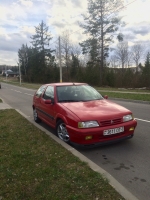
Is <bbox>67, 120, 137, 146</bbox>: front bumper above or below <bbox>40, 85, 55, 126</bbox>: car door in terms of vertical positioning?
below

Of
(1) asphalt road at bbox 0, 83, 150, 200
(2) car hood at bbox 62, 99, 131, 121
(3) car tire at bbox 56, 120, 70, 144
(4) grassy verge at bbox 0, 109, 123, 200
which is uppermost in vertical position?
(2) car hood at bbox 62, 99, 131, 121

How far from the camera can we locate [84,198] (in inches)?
101

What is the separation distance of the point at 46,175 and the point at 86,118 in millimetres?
1509

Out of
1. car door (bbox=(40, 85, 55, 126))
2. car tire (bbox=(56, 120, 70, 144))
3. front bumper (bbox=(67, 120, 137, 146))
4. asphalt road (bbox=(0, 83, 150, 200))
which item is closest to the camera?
asphalt road (bbox=(0, 83, 150, 200))

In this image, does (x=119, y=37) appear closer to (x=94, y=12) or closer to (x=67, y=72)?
(x=94, y=12)

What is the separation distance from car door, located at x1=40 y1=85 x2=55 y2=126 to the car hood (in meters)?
0.58

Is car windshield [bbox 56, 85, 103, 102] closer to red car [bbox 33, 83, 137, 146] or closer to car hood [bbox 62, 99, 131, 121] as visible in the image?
red car [bbox 33, 83, 137, 146]

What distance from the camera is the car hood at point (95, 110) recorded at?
4.29 meters

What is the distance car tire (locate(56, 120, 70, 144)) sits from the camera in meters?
4.73

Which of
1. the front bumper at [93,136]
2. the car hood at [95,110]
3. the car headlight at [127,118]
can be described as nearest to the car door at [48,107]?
the car hood at [95,110]

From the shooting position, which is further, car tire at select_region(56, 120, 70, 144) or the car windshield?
the car windshield

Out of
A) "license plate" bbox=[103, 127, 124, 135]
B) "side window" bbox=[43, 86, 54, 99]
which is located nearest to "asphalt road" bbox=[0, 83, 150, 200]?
"license plate" bbox=[103, 127, 124, 135]

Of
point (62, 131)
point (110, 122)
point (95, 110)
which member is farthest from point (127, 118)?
point (62, 131)

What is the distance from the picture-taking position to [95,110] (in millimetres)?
4574
